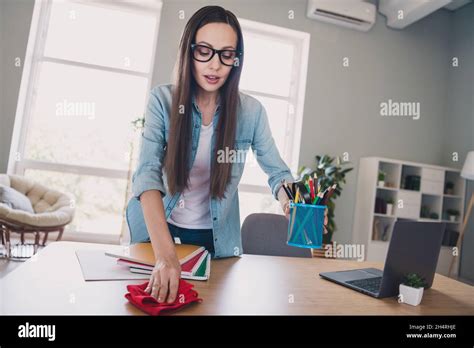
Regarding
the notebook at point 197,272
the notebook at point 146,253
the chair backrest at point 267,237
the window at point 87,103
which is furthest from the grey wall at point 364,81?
the notebook at point 197,272

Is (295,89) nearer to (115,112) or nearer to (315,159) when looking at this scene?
(315,159)

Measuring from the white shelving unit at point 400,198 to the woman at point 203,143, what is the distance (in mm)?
3580

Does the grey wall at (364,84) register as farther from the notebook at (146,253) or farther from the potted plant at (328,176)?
the notebook at (146,253)

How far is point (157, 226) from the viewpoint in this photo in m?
1.03

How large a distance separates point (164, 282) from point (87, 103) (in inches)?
169

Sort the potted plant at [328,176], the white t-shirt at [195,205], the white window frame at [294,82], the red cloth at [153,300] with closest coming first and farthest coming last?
1. the red cloth at [153,300]
2. the white t-shirt at [195,205]
3. the potted plant at [328,176]
4. the white window frame at [294,82]

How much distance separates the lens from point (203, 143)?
1360 millimetres

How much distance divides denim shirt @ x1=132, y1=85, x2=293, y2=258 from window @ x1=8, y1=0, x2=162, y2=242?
3.34 metres

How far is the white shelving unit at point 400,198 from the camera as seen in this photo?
15.3ft

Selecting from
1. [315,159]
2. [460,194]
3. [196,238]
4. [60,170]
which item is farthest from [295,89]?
[196,238]

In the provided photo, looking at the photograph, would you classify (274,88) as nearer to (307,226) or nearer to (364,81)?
(364,81)

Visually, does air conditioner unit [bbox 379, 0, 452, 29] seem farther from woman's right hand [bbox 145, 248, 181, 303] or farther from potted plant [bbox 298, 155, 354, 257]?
woman's right hand [bbox 145, 248, 181, 303]

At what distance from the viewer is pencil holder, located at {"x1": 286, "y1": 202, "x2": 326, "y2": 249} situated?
105 centimetres

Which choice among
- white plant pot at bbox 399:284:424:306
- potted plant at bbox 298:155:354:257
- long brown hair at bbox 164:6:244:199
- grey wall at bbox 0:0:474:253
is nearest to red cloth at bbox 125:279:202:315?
long brown hair at bbox 164:6:244:199
